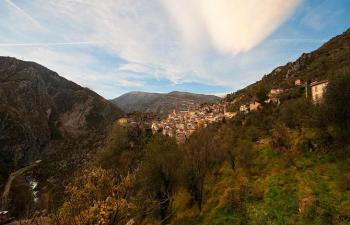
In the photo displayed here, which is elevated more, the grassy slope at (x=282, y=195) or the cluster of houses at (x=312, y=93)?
the cluster of houses at (x=312, y=93)

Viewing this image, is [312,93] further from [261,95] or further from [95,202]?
[95,202]

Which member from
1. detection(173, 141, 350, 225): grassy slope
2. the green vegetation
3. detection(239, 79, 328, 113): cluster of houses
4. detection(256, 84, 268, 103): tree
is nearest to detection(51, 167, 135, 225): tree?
the green vegetation

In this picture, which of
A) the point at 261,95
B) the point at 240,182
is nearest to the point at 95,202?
the point at 240,182

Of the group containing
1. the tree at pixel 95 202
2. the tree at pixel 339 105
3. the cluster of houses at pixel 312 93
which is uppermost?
the cluster of houses at pixel 312 93

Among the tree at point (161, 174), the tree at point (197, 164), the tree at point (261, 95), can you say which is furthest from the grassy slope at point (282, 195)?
→ the tree at point (261, 95)

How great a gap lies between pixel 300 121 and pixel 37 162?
196 meters

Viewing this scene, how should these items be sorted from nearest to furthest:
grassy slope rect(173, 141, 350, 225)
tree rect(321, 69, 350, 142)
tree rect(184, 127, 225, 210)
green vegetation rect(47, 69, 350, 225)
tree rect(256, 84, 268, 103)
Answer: green vegetation rect(47, 69, 350, 225) < grassy slope rect(173, 141, 350, 225) < tree rect(321, 69, 350, 142) < tree rect(184, 127, 225, 210) < tree rect(256, 84, 268, 103)

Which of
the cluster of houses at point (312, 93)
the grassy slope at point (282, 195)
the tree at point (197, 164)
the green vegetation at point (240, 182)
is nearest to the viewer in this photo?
the green vegetation at point (240, 182)

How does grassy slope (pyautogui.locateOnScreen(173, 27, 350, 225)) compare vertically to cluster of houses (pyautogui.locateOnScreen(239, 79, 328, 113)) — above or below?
below

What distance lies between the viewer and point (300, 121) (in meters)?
52.0

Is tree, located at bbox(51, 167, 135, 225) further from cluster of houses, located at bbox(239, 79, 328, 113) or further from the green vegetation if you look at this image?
cluster of houses, located at bbox(239, 79, 328, 113)

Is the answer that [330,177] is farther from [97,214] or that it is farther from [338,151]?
[97,214]

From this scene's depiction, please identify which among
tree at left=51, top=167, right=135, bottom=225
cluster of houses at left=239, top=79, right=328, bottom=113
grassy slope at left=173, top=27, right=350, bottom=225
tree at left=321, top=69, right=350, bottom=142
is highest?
cluster of houses at left=239, top=79, right=328, bottom=113

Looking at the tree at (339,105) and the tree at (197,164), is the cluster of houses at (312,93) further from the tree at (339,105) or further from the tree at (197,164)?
the tree at (197,164)
